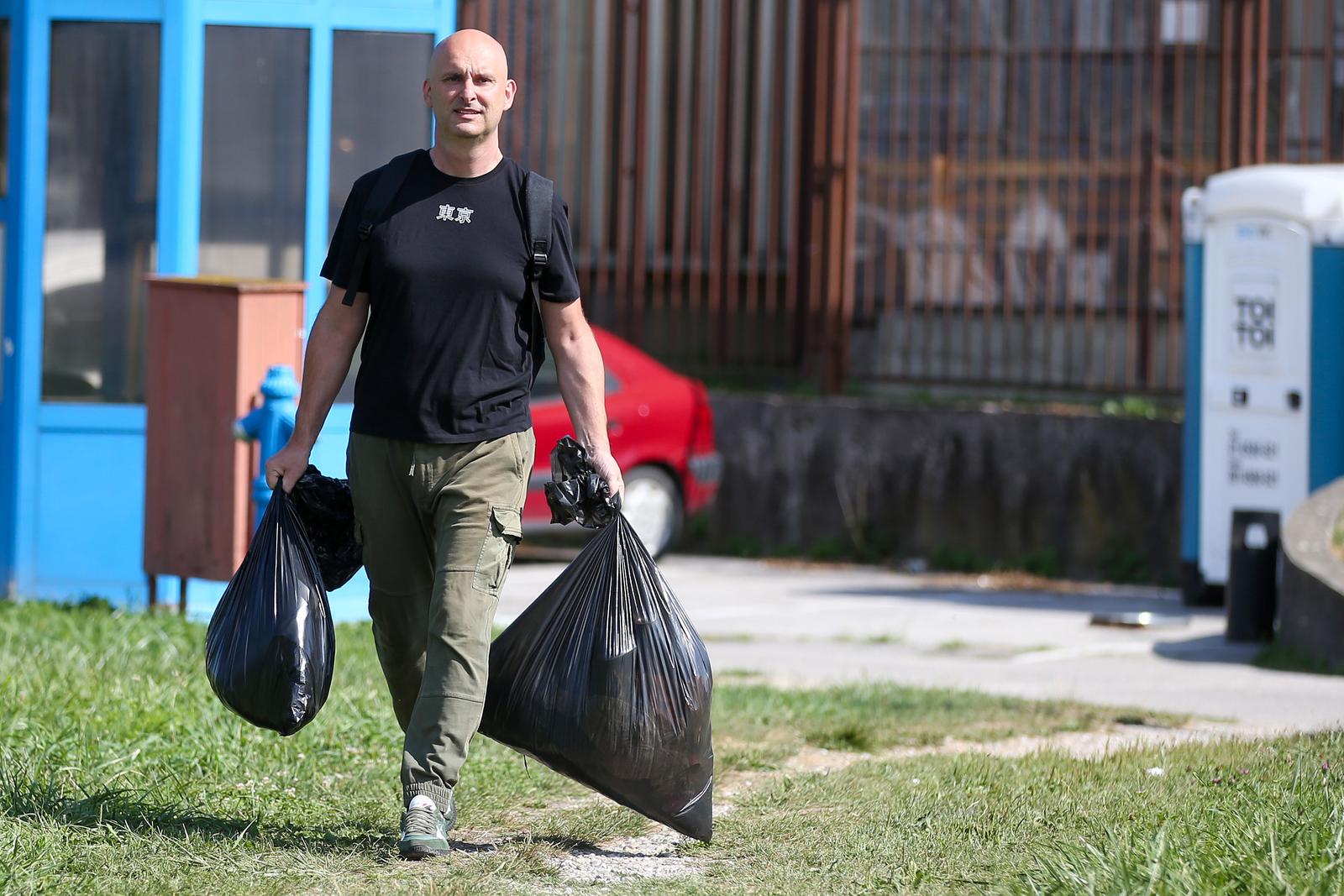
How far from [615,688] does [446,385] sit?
762 millimetres

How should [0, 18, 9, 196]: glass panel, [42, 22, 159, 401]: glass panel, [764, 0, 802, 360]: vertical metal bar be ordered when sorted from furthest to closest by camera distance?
[764, 0, 802, 360]: vertical metal bar, [0, 18, 9, 196]: glass panel, [42, 22, 159, 401]: glass panel

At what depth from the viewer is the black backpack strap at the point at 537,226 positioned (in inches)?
172

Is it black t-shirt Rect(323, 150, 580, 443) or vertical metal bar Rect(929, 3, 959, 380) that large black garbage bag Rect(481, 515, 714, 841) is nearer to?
black t-shirt Rect(323, 150, 580, 443)

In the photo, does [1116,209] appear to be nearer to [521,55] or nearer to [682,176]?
[682,176]

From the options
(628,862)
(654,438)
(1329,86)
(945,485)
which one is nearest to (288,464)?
(628,862)

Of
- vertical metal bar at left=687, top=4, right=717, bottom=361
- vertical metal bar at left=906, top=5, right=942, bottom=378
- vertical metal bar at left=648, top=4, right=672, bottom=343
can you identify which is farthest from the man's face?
vertical metal bar at left=648, top=4, right=672, bottom=343

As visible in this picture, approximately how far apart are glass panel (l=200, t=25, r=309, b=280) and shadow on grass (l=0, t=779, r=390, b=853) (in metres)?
3.97

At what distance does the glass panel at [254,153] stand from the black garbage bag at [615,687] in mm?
4416

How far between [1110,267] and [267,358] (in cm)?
688

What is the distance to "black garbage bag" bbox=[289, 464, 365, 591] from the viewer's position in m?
4.63

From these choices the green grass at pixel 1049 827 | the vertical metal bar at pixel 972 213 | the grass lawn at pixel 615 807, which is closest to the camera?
the green grass at pixel 1049 827

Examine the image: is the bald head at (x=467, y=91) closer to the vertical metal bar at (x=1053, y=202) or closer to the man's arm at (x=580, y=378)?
the man's arm at (x=580, y=378)

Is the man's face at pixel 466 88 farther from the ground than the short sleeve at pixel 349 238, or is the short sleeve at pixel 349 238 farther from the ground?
the man's face at pixel 466 88

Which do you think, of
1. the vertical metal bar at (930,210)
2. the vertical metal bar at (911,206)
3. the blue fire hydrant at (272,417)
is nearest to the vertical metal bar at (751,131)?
the vertical metal bar at (911,206)
